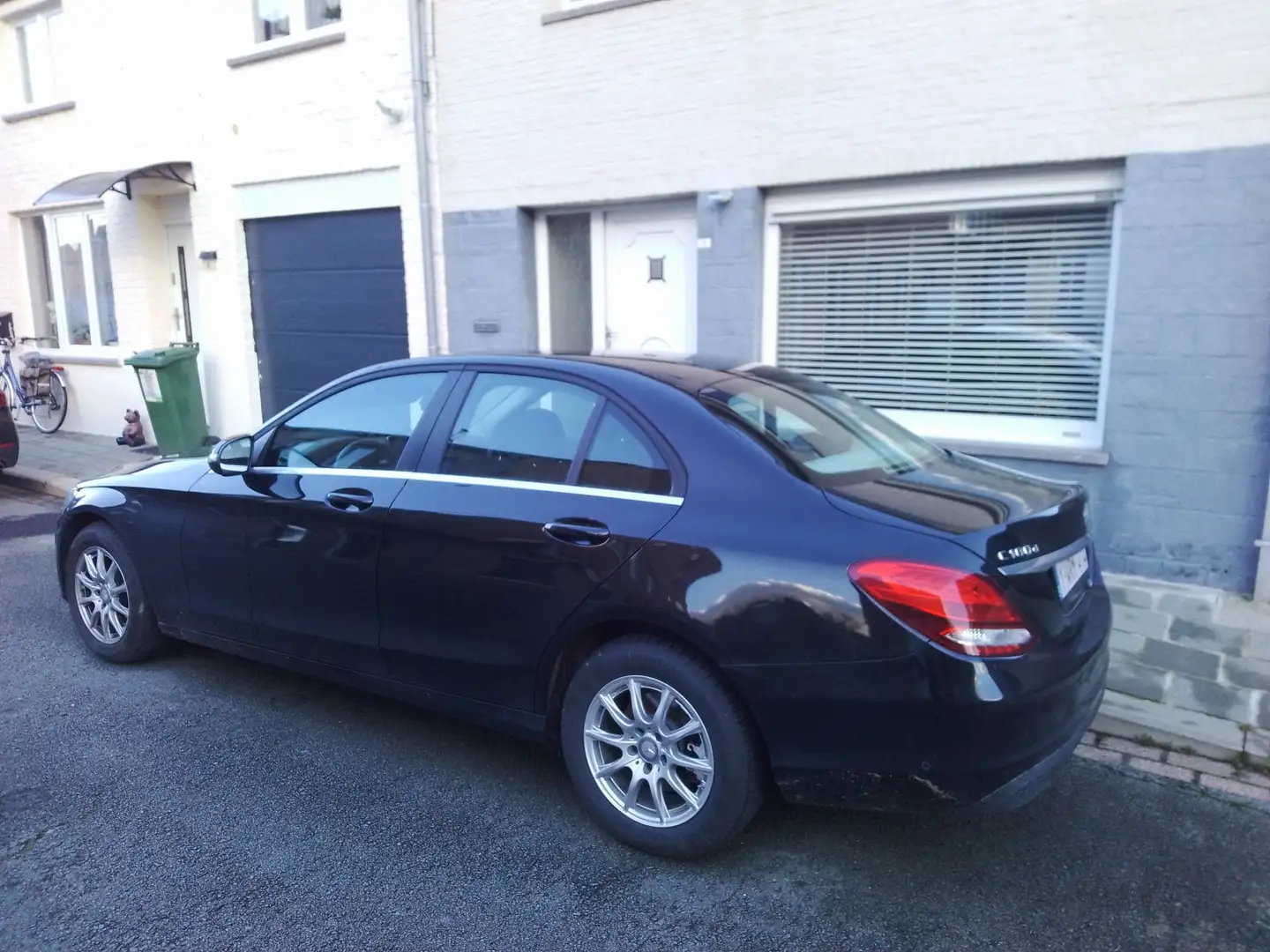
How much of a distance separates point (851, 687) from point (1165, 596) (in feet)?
12.5

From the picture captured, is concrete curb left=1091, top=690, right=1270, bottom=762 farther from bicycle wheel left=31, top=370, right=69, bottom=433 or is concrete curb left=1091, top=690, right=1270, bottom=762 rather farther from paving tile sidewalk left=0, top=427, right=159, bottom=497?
bicycle wheel left=31, top=370, right=69, bottom=433

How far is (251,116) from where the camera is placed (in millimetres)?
9906

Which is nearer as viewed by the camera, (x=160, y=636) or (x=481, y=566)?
(x=481, y=566)

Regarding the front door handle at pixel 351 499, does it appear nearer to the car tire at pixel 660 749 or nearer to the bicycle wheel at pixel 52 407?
the car tire at pixel 660 749

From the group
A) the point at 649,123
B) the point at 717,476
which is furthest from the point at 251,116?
the point at 717,476

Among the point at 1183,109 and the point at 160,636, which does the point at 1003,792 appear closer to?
the point at 160,636

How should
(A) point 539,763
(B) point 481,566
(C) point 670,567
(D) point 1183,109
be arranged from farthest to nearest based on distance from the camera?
1. (D) point 1183,109
2. (A) point 539,763
3. (B) point 481,566
4. (C) point 670,567

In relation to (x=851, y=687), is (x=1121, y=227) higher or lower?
higher

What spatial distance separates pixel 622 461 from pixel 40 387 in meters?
11.7

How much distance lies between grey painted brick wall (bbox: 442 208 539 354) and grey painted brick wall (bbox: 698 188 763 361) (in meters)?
1.74

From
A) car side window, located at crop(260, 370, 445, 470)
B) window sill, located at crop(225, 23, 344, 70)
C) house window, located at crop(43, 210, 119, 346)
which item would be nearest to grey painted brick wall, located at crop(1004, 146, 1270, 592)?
car side window, located at crop(260, 370, 445, 470)

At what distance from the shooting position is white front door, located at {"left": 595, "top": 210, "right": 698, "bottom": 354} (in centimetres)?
773

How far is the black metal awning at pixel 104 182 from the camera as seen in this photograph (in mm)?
10078

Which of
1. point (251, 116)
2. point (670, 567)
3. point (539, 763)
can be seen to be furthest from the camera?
point (251, 116)
